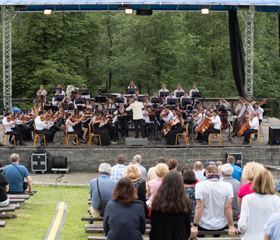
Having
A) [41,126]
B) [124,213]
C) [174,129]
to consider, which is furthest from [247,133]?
[124,213]

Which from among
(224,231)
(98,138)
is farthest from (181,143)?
(224,231)

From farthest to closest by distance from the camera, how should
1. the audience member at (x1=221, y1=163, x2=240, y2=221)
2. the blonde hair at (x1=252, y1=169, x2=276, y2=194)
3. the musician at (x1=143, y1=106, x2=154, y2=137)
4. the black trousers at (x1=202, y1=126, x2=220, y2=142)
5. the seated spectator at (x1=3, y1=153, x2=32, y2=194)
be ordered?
the musician at (x1=143, y1=106, x2=154, y2=137) < the black trousers at (x1=202, y1=126, x2=220, y2=142) < the seated spectator at (x1=3, y1=153, x2=32, y2=194) < the audience member at (x1=221, y1=163, x2=240, y2=221) < the blonde hair at (x1=252, y1=169, x2=276, y2=194)

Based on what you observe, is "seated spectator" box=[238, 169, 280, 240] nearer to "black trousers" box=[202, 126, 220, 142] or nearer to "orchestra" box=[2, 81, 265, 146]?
"orchestra" box=[2, 81, 265, 146]

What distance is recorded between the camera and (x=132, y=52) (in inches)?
1351

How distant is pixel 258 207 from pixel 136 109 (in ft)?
42.2

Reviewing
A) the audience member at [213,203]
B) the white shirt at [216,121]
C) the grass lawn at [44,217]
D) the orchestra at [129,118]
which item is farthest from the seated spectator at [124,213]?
the white shirt at [216,121]

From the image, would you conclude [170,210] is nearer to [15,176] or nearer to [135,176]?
[135,176]

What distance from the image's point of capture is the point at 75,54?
105 feet

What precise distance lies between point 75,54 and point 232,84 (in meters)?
10.2

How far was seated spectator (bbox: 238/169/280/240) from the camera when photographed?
604 centimetres

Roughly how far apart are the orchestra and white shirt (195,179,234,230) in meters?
10.4

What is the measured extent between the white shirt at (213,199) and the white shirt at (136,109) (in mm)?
11347

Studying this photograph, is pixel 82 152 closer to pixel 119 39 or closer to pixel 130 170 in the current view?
pixel 130 170

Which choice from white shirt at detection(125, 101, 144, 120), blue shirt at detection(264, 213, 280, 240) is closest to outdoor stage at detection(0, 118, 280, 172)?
white shirt at detection(125, 101, 144, 120)
